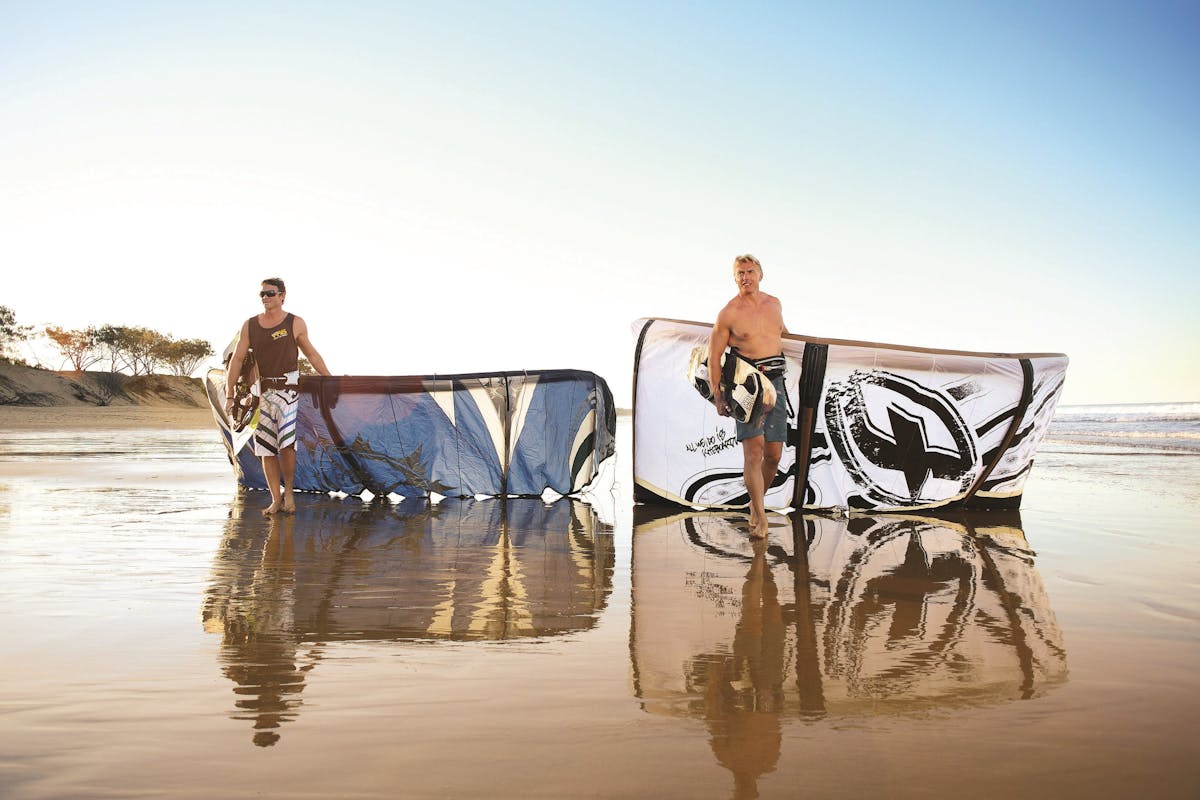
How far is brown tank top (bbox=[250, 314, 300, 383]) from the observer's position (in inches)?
248

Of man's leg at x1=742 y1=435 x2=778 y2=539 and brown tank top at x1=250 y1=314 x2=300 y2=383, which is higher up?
brown tank top at x1=250 y1=314 x2=300 y2=383

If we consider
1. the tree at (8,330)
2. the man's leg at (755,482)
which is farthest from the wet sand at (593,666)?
the tree at (8,330)

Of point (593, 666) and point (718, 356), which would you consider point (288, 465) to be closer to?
point (718, 356)

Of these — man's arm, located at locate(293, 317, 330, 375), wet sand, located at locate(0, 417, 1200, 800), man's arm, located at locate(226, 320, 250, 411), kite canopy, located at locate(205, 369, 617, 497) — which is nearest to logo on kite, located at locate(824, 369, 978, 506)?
wet sand, located at locate(0, 417, 1200, 800)

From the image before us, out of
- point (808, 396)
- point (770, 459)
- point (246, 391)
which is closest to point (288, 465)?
point (246, 391)

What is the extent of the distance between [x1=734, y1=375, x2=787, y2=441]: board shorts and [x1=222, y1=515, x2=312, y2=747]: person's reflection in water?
113 inches

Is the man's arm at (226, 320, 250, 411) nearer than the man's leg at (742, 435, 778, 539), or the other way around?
the man's leg at (742, 435, 778, 539)

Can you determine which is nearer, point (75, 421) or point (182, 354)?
point (75, 421)

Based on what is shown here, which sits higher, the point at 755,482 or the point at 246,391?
the point at 246,391

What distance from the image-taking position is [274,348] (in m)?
6.30

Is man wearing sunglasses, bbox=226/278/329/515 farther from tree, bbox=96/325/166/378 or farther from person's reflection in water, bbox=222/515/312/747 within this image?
tree, bbox=96/325/166/378

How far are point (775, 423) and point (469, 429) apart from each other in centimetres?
283

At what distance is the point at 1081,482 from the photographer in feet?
27.9

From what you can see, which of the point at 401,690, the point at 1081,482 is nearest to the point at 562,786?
the point at 401,690
